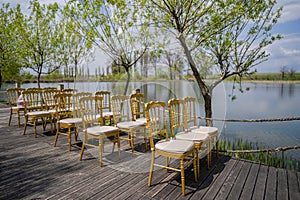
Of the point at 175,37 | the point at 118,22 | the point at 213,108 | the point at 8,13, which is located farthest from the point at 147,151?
the point at 8,13

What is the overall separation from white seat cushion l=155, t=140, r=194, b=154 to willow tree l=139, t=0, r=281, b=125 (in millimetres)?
2090

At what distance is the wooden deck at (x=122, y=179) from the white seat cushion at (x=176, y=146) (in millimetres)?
449

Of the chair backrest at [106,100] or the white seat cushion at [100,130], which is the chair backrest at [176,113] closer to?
the white seat cushion at [100,130]

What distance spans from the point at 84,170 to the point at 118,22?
3835 mm

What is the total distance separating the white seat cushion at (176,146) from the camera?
2.26 m

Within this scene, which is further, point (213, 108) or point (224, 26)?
point (213, 108)

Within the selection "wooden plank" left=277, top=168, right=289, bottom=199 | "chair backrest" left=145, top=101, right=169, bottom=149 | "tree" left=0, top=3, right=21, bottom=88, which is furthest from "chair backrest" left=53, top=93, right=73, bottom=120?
"tree" left=0, top=3, right=21, bottom=88

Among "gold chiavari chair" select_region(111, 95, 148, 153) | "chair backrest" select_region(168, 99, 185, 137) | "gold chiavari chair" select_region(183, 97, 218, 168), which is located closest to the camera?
"chair backrest" select_region(168, 99, 185, 137)

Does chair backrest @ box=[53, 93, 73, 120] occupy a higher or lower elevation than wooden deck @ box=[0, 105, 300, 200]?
higher

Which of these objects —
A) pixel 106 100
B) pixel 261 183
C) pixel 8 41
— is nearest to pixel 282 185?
pixel 261 183

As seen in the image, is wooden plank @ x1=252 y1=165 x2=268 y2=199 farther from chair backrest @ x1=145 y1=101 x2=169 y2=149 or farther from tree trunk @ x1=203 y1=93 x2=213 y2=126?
tree trunk @ x1=203 y1=93 x2=213 y2=126

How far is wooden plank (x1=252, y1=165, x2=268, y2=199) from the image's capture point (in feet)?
7.22

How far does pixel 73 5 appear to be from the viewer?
5363mm

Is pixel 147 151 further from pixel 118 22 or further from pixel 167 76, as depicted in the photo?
pixel 118 22
